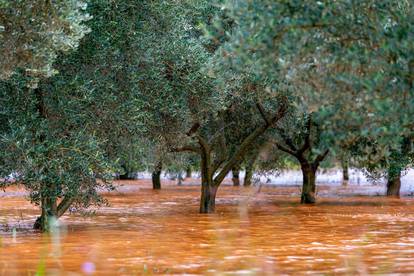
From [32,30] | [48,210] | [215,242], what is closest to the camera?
[32,30]

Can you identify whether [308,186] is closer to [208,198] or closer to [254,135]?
[208,198]

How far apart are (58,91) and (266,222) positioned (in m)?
11.4

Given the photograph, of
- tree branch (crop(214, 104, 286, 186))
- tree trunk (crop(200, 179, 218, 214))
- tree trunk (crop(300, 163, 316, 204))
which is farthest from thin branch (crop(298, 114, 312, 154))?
tree trunk (crop(200, 179, 218, 214))

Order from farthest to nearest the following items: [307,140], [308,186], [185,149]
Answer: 1. [308,186]
2. [307,140]
3. [185,149]

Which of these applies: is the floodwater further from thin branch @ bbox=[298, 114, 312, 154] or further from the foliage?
thin branch @ bbox=[298, 114, 312, 154]

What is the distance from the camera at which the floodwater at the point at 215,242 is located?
17.0 meters

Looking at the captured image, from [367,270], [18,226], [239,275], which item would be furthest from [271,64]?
[18,226]

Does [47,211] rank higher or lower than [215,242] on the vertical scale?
higher

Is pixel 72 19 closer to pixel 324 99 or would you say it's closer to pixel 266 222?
pixel 324 99

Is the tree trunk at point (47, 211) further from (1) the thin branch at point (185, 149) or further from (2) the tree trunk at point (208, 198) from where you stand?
(2) the tree trunk at point (208, 198)

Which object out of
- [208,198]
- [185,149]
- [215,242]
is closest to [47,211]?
[215,242]

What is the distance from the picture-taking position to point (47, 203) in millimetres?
24500

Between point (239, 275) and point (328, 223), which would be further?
point (328, 223)

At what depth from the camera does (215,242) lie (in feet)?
75.2
